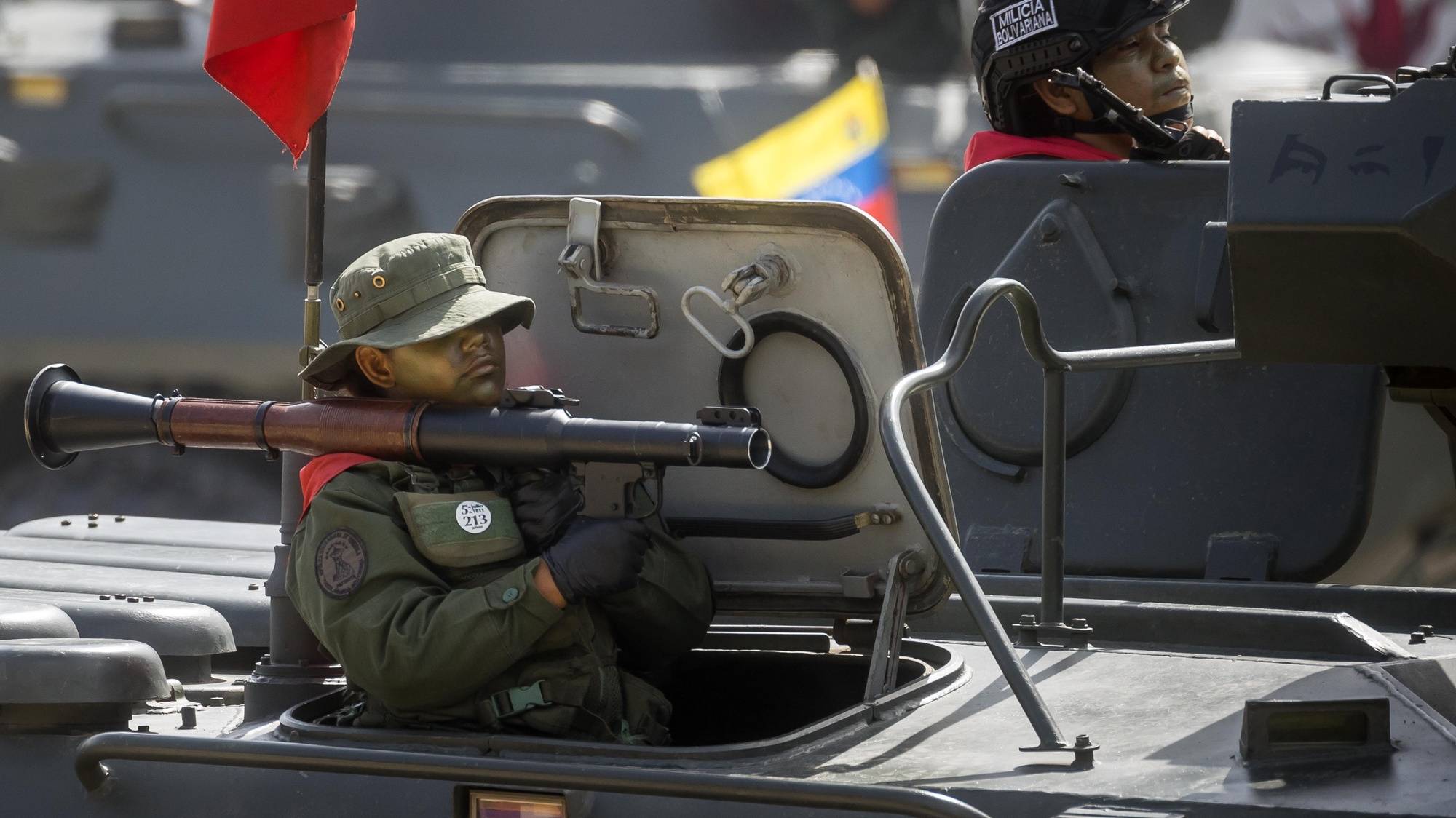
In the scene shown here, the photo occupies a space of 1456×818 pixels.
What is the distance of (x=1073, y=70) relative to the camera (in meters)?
4.01

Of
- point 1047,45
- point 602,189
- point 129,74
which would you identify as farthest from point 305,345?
point 129,74

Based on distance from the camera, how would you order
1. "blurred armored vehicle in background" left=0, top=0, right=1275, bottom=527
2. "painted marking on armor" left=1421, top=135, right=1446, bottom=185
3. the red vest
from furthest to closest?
"blurred armored vehicle in background" left=0, top=0, right=1275, bottom=527 < the red vest < "painted marking on armor" left=1421, top=135, right=1446, bottom=185

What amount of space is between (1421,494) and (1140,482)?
274 cm

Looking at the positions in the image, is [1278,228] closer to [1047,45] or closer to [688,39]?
[1047,45]

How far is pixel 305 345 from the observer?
11.0 feet

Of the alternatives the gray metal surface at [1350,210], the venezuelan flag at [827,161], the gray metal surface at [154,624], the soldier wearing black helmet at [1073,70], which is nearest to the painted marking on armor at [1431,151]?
the gray metal surface at [1350,210]

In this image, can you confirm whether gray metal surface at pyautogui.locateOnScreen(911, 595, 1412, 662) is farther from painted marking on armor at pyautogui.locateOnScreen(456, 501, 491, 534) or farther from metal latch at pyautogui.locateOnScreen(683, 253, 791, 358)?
painted marking on armor at pyautogui.locateOnScreen(456, 501, 491, 534)

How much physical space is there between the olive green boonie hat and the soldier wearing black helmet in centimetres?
146

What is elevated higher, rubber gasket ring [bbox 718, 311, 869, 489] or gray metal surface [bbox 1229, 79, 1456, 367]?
gray metal surface [bbox 1229, 79, 1456, 367]

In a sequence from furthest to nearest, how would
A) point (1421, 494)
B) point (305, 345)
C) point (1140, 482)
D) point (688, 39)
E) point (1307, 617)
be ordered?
1. point (688, 39)
2. point (1421, 494)
3. point (1140, 482)
4. point (305, 345)
5. point (1307, 617)

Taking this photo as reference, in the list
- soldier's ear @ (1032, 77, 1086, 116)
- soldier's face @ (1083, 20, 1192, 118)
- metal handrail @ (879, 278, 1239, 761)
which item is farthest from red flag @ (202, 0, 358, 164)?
soldier's face @ (1083, 20, 1192, 118)

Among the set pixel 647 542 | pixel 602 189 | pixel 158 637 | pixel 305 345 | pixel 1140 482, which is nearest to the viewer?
pixel 647 542

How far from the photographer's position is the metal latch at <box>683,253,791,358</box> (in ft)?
9.81

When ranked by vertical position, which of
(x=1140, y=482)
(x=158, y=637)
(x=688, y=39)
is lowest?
(x=158, y=637)
